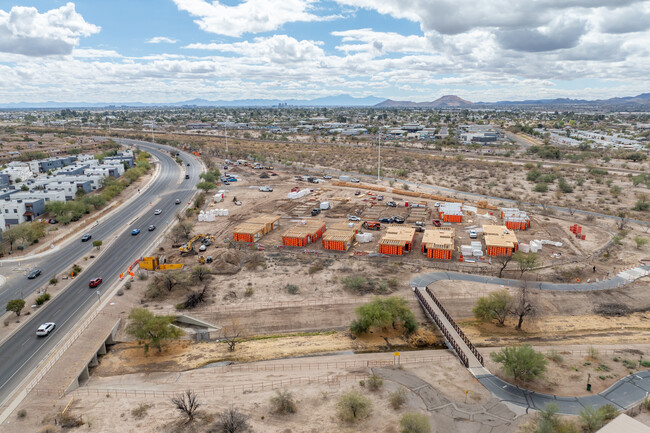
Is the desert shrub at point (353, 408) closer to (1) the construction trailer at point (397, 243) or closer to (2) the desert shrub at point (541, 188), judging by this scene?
(1) the construction trailer at point (397, 243)

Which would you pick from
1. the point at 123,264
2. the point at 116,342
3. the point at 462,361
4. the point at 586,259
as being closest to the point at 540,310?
the point at 462,361

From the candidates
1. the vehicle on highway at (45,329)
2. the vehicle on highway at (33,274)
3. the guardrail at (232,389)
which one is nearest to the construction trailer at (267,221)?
the vehicle on highway at (33,274)

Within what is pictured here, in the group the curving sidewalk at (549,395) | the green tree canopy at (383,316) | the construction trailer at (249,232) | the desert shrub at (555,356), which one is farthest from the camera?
the construction trailer at (249,232)

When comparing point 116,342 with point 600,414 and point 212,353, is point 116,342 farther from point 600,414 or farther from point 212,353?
point 600,414

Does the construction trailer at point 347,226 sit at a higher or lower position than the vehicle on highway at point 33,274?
higher

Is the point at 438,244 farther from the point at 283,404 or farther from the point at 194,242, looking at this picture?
the point at 194,242

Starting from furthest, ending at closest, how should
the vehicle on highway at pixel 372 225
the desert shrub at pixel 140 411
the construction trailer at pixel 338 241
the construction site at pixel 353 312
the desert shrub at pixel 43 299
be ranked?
the vehicle on highway at pixel 372 225, the construction trailer at pixel 338 241, the desert shrub at pixel 43 299, the construction site at pixel 353 312, the desert shrub at pixel 140 411

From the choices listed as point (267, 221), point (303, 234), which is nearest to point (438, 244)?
point (303, 234)
